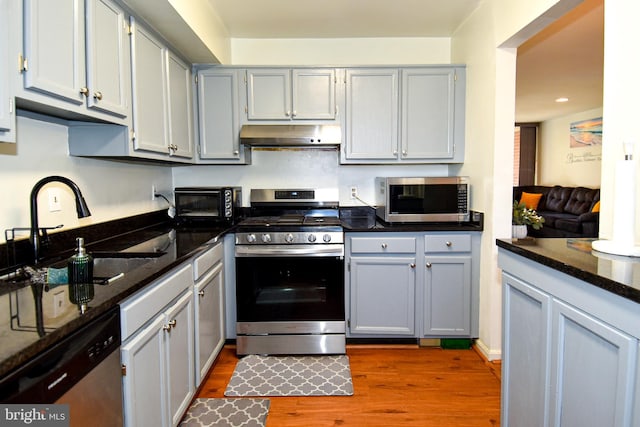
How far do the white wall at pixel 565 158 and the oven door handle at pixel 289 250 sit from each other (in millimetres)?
5593

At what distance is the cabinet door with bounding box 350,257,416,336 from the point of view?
2809 millimetres

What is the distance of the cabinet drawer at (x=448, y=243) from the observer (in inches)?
109

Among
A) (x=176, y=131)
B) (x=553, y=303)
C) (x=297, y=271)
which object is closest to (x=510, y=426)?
(x=553, y=303)

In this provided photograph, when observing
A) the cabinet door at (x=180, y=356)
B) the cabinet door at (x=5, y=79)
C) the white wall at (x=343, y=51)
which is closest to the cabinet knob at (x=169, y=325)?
the cabinet door at (x=180, y=356)

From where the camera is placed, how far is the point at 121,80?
184 cm

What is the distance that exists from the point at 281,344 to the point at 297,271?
0.54m

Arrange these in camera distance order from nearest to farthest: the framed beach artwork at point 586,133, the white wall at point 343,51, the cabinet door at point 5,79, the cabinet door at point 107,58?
the cabinet door at point 5,79
the cabinet door at point 107,58
the white wall at point 343,51
the framed beach artwork at point 586,133

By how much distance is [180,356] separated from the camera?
6.14 feet

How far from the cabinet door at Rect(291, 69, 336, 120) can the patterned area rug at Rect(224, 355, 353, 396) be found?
6.00ft

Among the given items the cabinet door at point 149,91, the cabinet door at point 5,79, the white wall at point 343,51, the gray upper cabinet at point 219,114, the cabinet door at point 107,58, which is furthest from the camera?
the white wall at point 343,51

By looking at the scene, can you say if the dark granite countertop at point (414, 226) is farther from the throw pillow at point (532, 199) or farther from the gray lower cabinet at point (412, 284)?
the throw pillow at point (532, 199)

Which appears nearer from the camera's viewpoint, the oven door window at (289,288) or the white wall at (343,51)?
the oven door window at (289,288)

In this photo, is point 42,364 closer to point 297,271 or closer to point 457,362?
point 297,271

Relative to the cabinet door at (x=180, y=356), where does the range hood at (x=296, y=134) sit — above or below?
above
